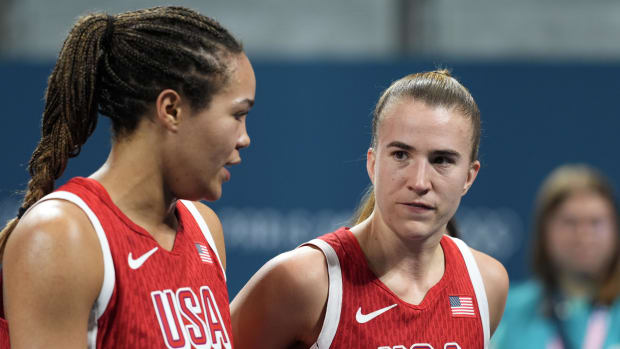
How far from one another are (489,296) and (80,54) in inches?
45.9

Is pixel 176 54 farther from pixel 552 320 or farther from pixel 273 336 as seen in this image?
pixel 552 320

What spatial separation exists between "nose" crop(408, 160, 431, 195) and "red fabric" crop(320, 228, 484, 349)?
0.24 metres

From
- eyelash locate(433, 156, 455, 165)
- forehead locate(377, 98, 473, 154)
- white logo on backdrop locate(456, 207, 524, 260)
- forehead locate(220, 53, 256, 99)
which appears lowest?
white logo on backdrop locate(456, 207, 524, 260)

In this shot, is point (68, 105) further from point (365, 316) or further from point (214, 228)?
point (365, 316)

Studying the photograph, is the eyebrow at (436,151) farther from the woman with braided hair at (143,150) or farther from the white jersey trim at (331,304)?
the woman with braided hair at (143,150)

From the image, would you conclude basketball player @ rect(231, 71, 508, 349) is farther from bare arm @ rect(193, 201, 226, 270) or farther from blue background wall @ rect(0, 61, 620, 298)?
blue background wall @ rect(0, 61, 620, 298)

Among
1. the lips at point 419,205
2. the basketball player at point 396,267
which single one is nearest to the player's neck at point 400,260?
the basketball player at point 396,267

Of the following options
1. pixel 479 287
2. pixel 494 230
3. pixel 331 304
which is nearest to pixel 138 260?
pixel 331 304

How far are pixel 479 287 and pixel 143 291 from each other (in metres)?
0.92

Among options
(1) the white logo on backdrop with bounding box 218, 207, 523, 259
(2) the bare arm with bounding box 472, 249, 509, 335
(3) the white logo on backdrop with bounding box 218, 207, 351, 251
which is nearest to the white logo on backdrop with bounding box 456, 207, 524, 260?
(1) the white logo on backdrop with bounding box 218, 207, 523, 259

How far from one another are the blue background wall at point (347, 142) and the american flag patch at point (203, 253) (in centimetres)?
259

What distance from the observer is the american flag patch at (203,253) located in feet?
5.69

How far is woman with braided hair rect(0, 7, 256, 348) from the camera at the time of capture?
1470mm

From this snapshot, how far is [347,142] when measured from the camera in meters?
4.40
